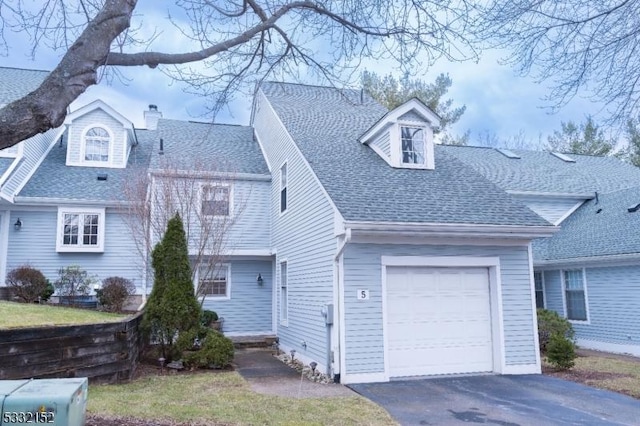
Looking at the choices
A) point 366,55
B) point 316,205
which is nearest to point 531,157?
point 316,205

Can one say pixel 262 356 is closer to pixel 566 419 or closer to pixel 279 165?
pixel 279 165

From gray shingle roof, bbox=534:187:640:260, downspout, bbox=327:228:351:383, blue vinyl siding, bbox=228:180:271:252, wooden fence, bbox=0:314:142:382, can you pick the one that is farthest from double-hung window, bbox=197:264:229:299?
gray shingle roof, bbox=534:187:640:260

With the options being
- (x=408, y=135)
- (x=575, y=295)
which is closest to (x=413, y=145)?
(x=408, y=135)

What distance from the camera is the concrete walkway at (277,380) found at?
8.05 meters

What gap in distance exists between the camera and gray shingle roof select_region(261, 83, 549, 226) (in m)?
9.55

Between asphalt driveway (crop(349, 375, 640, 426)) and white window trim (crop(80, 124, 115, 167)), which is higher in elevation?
white window trim (crop(80, 124, 115, 167))

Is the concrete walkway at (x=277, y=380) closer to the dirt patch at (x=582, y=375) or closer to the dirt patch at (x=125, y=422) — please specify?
the dirt patch at (x=125, y=422)

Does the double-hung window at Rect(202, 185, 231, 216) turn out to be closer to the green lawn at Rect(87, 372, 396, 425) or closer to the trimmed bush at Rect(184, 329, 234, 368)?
the trimmed bush at Rect(184, 329, 234, 368)

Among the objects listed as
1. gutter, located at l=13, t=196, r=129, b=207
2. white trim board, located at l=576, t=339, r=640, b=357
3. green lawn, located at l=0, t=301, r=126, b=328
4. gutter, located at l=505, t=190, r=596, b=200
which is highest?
gutter, located at l=505, t=190, r=596, b=200

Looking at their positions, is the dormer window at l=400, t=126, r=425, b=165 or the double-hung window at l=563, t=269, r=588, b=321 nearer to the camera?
the dormer window at l=400, t=126, r=425, b=165

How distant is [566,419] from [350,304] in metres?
3.79

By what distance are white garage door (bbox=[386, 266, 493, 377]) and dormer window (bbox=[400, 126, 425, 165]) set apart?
3052 mm

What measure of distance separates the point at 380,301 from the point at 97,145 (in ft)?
38.3

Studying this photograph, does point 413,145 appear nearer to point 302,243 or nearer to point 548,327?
point 302,243
